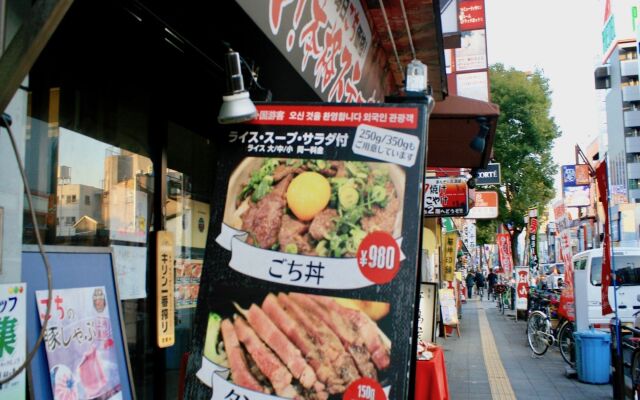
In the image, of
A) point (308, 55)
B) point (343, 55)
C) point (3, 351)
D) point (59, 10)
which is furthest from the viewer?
point (343, 55)

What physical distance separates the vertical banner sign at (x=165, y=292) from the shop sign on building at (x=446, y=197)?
744 centimetres

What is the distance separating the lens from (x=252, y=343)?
256 centimetres

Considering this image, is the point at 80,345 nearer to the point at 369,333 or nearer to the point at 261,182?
the point at 261,182

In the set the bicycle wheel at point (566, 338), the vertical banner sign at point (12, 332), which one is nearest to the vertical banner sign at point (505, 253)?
the bicycle wheel at point (566, 338)

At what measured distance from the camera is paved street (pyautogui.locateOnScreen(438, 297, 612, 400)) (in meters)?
9.47

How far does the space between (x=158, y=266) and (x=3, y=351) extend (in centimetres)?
279

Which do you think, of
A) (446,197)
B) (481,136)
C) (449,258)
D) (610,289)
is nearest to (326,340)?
(481,136)

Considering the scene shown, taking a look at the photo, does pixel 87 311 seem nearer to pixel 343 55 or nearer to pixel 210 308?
pixel 210 308

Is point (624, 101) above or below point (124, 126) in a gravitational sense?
above

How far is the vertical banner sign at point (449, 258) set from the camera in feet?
63.7

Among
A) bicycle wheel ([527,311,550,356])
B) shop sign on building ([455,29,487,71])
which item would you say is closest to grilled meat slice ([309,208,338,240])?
shop sign on building ([455,29,487,71])

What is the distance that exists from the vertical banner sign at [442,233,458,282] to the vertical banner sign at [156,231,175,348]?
48.2ft

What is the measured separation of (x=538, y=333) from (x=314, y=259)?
12.2 meters

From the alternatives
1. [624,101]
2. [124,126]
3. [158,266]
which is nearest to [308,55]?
[124,126]
